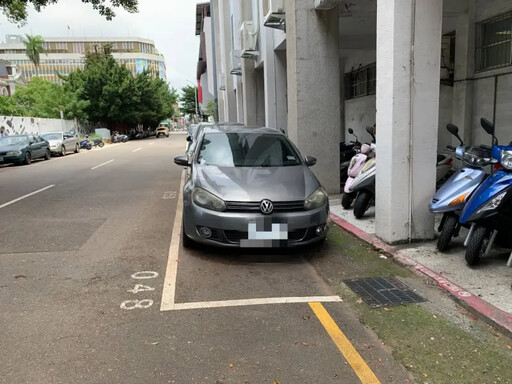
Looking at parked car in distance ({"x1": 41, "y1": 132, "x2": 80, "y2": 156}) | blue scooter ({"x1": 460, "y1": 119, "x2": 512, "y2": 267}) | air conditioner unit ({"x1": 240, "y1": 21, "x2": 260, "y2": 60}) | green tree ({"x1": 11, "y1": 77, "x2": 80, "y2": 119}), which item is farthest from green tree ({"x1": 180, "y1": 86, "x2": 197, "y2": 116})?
blue scooter ({"x1": 460, "y1": 119, "x2": 512, "y2": 267})

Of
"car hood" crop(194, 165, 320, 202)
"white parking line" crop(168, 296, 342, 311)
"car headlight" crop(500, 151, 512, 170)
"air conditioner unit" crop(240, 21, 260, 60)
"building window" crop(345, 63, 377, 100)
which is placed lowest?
"white parking line" crop(168, 296, 342, 311)

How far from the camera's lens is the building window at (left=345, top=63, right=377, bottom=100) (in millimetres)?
14117

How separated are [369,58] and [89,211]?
34.5 feet

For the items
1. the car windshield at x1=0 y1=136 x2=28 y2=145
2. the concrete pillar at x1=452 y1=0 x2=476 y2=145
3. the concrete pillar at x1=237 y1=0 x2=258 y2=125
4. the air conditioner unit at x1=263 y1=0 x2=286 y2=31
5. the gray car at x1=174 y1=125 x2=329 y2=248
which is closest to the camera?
the gray car at x1=174 y1=125 x2=329 y2=248

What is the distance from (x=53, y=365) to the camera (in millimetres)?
3070

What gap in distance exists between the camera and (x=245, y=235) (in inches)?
197

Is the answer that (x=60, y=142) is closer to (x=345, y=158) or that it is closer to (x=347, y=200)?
(x=345, y=158)

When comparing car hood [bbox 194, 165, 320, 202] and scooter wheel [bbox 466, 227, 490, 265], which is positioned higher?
car hood [bbox 194, 165, 320, 202]

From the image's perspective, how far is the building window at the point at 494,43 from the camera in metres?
8.37

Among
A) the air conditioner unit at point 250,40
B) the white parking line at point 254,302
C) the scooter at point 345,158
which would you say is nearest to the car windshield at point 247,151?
the white parking line at point 254,302

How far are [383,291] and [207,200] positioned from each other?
225 centimetres

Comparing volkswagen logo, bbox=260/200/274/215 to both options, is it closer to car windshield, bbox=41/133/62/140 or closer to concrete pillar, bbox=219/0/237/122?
concrete pillar, bbox=219/0/237/122

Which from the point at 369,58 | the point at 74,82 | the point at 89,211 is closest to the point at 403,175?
the point at 89,211

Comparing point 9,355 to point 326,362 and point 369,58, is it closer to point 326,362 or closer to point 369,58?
point 326,362
